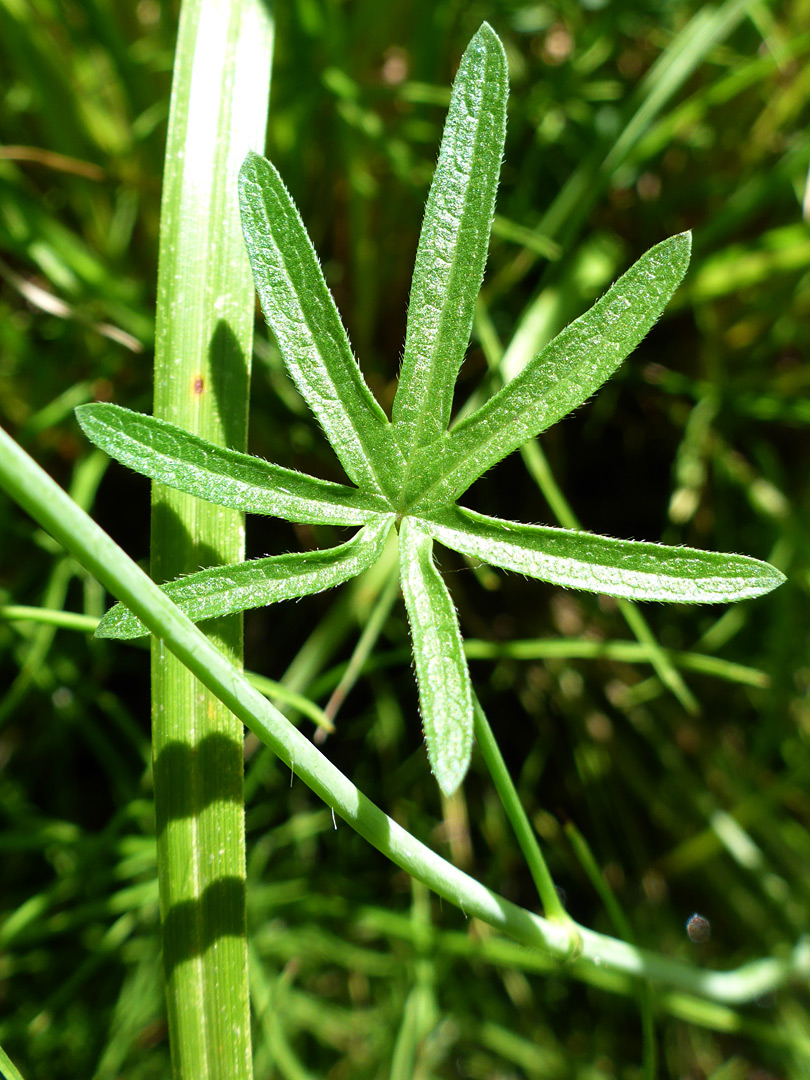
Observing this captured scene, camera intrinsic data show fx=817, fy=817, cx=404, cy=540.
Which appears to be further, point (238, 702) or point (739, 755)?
point (739, 755)

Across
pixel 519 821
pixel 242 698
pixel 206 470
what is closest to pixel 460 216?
pixel 206 470

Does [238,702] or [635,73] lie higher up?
[635,73]

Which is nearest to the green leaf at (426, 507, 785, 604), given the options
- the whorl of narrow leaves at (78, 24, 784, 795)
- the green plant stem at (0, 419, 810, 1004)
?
the whorl of narrow leaves at (78, 24, 784, 795)

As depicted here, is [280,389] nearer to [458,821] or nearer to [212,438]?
[212,438]

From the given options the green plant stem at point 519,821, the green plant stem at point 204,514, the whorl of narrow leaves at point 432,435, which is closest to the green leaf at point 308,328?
the whorl of narrow leaves at point 432,435

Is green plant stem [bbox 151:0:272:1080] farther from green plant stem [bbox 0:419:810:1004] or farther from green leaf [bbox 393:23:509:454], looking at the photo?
green leaf [bbox 393:23:509:454]

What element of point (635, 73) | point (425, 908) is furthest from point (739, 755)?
point (635, 73)

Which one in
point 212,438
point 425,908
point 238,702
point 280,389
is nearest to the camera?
point 238,702

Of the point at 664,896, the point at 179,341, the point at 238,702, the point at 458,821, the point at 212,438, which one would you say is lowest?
the point at 664,896
